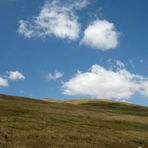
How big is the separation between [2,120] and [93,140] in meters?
11.9

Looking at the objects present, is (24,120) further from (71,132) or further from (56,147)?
(56,147)

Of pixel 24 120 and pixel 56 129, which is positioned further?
pixel 24 120

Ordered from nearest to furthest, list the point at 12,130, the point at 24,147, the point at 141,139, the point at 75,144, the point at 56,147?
the point at 24,147, the point at 56,147, the point at 75,144, the point at 12,130, the point at 141,139

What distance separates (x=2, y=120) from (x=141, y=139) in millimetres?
16673

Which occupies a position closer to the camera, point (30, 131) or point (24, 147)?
point (24, 147)

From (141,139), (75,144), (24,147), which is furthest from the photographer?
(141,139)

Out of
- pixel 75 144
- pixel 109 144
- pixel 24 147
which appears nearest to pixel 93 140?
pixel 109 144

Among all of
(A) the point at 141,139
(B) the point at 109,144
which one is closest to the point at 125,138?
(A) the point at 141,139

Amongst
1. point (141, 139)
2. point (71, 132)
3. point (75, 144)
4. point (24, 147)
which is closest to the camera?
point (24, 147)

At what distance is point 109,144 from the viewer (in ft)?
125

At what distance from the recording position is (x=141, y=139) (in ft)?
146

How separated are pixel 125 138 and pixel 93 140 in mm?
5876

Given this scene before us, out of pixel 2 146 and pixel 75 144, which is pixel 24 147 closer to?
pixel 2 146

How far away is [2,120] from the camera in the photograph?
44062 mm
